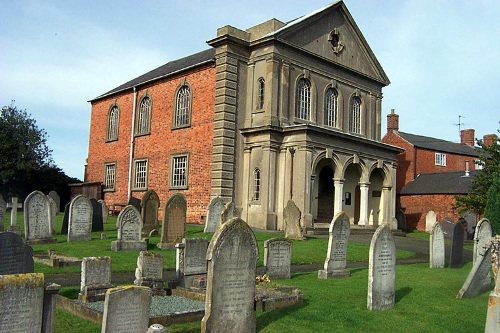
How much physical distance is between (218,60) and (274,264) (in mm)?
17762

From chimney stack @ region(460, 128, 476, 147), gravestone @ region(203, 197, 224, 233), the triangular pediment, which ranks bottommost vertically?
gravestone @ region(203, 197, 224, 233)

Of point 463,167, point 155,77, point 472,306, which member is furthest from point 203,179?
point 463,167

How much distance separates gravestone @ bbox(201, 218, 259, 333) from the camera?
7367 millimetres

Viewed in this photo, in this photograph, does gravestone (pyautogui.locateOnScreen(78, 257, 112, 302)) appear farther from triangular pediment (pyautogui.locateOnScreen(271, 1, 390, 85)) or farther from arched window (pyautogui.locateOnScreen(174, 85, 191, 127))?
arched window (pyautogui.locateOnScreen(174, 85, 191, 127))

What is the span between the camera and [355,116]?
1329 inches

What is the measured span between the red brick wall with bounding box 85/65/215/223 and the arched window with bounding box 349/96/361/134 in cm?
948

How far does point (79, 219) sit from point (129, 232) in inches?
117

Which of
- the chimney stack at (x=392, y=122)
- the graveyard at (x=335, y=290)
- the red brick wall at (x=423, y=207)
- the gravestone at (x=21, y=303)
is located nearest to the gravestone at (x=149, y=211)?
the graveyard at (x=335, y=290)

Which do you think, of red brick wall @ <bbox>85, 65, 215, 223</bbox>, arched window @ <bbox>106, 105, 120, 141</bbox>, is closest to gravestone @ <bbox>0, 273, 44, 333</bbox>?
red brick wall @ <bbox>85, 65, 215, 223</bbox>

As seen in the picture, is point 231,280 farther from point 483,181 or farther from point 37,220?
point 483,181

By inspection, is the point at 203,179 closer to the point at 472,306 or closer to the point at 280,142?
the point at 280,142

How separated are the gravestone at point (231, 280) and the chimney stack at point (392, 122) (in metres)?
43.6

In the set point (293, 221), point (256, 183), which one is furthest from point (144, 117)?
point (293, 221)

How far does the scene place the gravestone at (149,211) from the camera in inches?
838
